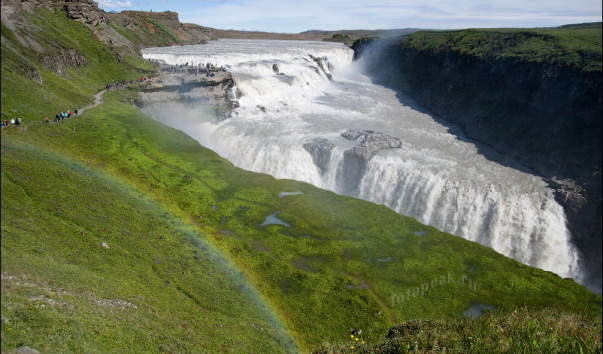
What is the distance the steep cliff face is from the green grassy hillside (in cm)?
1676

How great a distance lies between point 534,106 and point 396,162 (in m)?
24.1

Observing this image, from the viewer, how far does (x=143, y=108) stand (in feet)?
231

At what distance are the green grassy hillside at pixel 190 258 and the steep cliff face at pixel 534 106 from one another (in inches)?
660

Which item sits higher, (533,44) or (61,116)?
(533,44)

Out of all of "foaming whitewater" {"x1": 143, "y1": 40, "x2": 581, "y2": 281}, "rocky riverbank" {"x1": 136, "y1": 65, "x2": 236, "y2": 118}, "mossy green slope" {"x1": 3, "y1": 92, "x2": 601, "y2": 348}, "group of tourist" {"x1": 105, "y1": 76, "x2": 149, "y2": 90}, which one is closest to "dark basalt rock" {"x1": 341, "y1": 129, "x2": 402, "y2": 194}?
"foaming whitewater" {"x1": 143, "y1": 40, "x2": 581, "y2": 281}

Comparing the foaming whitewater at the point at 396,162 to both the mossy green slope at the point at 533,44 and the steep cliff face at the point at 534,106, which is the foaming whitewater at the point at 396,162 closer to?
the steep cliff face at the point at 534,106

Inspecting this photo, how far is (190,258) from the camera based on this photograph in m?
31.2

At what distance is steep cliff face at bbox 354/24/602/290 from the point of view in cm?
4600

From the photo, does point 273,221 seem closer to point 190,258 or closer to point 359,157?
point 190,258

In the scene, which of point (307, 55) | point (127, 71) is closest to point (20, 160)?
point (127, 71)

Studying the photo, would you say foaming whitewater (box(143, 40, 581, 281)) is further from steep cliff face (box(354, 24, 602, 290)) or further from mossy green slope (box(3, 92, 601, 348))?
mossy green slope (box(3, 92, 601, 348))

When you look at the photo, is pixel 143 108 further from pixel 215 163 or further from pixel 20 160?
pixel 20 160

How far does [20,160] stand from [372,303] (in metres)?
26.2

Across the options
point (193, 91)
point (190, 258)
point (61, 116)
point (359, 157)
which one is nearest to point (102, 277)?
point (190, 258)
